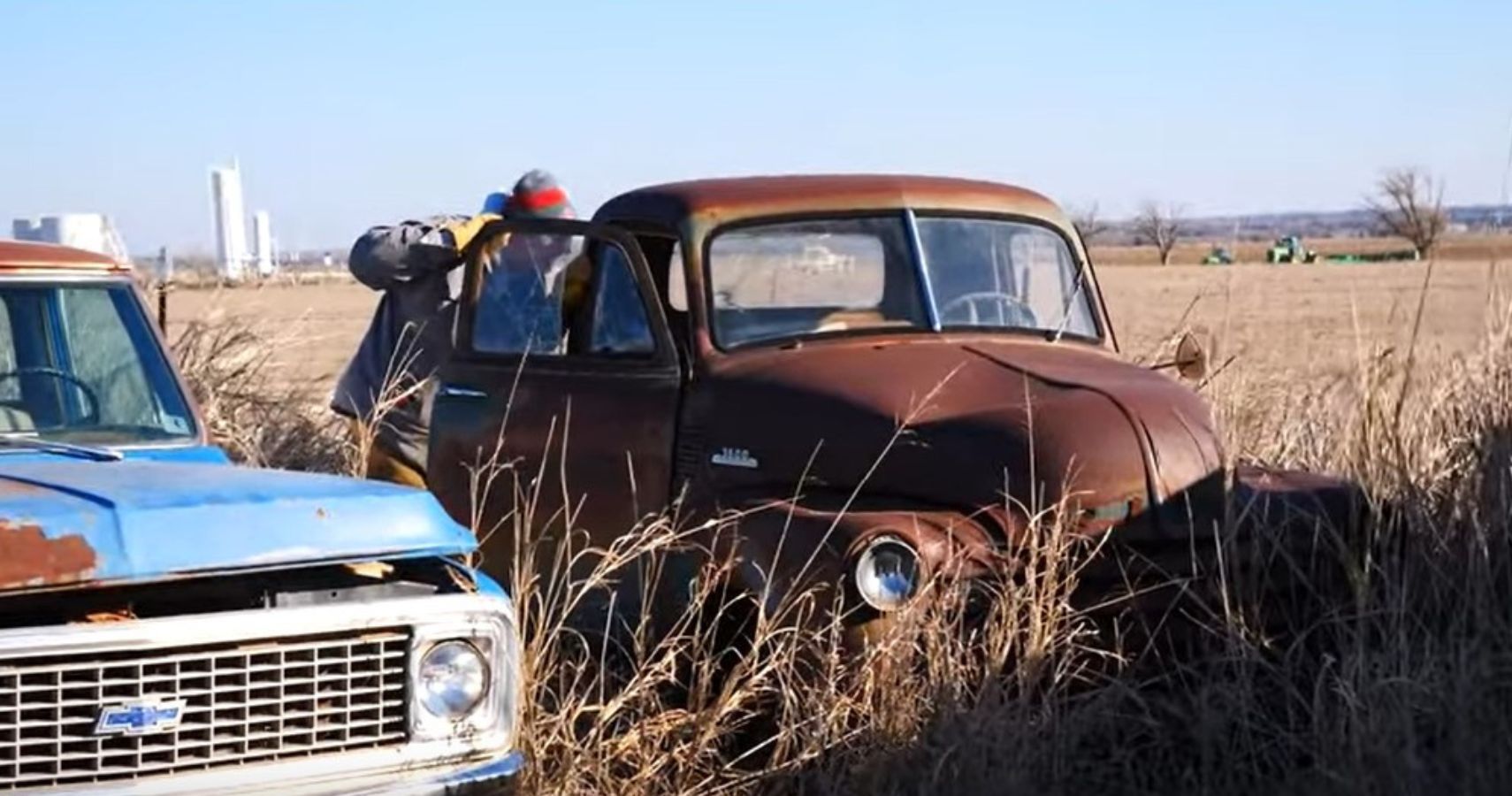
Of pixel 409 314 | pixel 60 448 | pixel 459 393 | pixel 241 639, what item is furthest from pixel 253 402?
pixel 241 639

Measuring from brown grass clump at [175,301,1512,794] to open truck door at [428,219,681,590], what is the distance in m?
0.37

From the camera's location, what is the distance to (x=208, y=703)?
4266mm

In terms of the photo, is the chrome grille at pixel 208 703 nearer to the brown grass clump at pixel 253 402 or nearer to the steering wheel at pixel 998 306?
the steering wheel at pixel 998 306

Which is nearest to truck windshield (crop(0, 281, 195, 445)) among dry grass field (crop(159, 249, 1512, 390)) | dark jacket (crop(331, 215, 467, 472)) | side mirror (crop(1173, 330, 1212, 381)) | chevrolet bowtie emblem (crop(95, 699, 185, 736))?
chevrolet bowtie emblem (crop(95, 699, 185, 736))

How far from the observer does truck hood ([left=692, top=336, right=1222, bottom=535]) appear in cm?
629

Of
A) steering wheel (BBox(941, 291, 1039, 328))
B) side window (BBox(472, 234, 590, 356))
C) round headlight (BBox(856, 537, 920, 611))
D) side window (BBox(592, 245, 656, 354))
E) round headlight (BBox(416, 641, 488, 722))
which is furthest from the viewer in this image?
side window (BBox(472, 234, 590, 356))

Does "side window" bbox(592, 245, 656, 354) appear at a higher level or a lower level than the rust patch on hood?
higher

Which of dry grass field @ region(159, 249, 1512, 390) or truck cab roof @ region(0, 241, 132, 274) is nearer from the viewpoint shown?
truck cab roof @ region(0, 241, 132, 274)

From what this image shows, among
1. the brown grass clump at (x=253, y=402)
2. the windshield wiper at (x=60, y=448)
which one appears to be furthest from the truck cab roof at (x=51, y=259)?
the brown grass clump at (x=253, y=402)

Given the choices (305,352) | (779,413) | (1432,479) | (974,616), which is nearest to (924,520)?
(974,616)

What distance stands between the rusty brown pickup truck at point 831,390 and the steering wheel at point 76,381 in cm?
151

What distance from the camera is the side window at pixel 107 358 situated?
18.2 ft

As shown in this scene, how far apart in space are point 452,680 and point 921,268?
3174 millimetres

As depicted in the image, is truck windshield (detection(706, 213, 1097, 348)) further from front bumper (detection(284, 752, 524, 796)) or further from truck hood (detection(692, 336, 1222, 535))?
front bumper (detection(284, 752, 524, 796))
